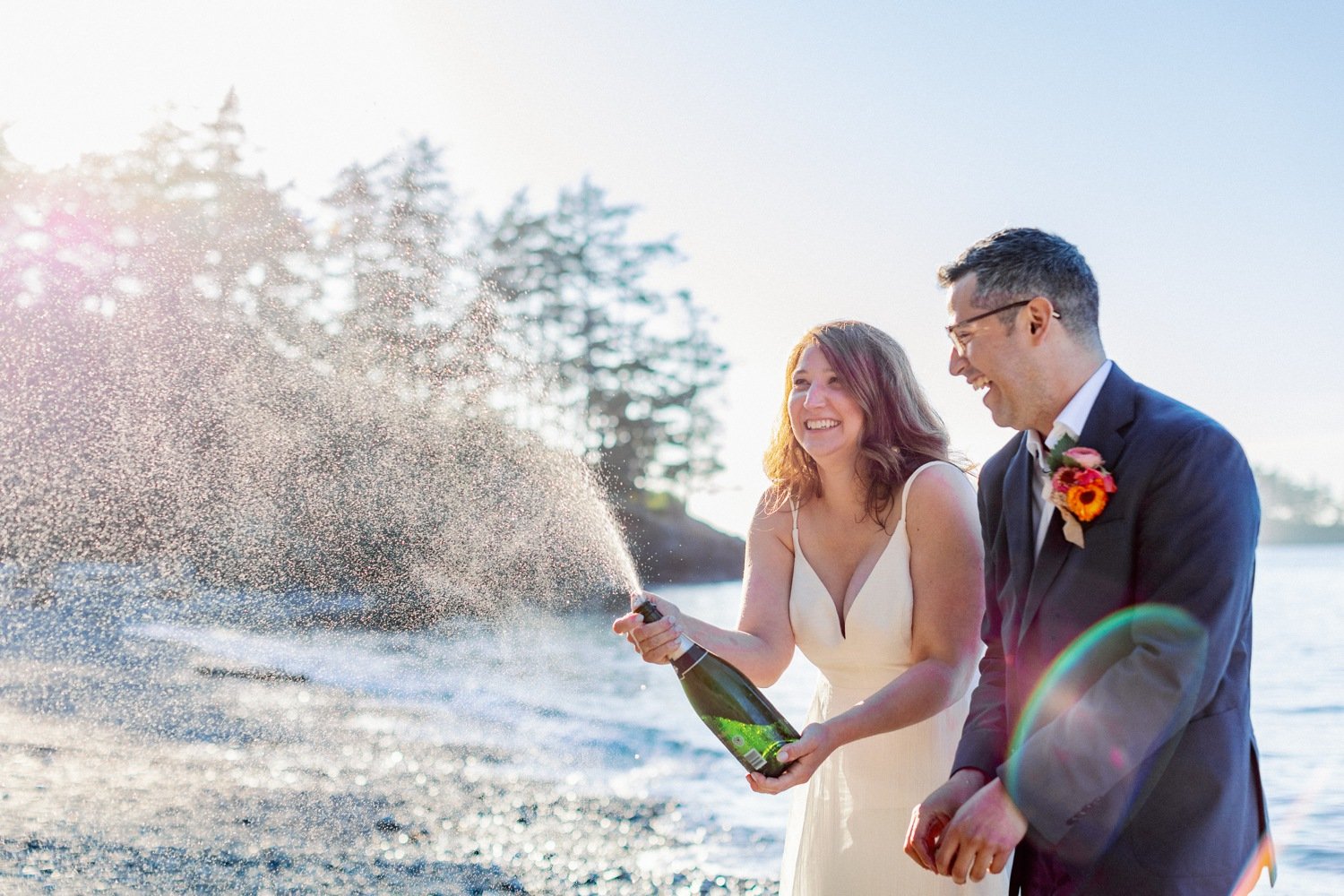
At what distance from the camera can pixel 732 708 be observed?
391 centimetres

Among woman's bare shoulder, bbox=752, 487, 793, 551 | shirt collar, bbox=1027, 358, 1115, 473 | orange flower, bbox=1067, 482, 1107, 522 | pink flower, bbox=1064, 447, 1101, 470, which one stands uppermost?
shirt collar, bbox=1027, 358, 1115, 473

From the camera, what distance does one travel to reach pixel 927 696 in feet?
12.4

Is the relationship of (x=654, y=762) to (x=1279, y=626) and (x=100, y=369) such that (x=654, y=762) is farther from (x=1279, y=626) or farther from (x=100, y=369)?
(x=1279, y=626)

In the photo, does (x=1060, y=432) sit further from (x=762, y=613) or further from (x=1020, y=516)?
(x=762, y=613)

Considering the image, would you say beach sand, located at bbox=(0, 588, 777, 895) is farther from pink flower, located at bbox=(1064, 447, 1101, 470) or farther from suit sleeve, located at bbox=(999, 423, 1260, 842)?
pink flower, located at bbox=(1064, 447, 1101, 470)

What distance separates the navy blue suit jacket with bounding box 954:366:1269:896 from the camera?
102 inches

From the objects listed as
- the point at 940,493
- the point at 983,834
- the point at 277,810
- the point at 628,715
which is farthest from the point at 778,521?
the point at 628,715

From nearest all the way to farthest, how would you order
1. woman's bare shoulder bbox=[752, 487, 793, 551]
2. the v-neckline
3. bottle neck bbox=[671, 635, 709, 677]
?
bottle neck bbox=[671, 635, 709, 677] < the v-neckline < woman's bare shoulder bbox=[752, 487, 793, 551]

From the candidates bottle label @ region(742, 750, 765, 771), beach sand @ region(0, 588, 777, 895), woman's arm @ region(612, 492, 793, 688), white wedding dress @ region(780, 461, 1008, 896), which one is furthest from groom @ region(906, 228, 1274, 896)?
beach sand @ region(0, 588, 777, 895)

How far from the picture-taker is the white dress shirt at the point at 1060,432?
2.93 m

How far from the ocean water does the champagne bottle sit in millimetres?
5266

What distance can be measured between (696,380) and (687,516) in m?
8.22

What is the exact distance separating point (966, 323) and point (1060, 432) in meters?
0.38

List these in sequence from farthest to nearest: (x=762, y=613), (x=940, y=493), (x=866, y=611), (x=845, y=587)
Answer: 1. (x=762, y=613)
2. (x=845, y=587)
3. (x=866, y=611)
4. (x=940, y=493)
